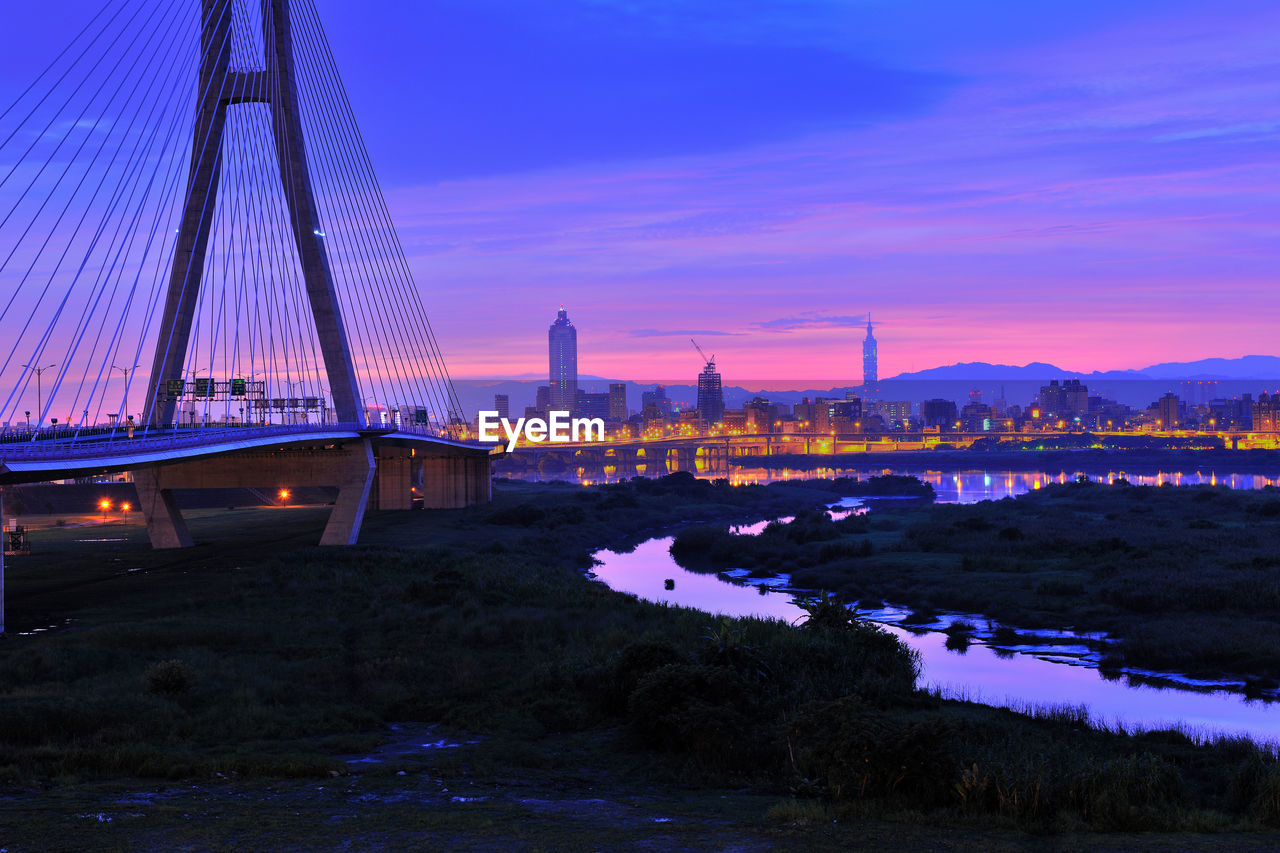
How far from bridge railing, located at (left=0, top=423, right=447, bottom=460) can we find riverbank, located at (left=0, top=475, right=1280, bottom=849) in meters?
5.16

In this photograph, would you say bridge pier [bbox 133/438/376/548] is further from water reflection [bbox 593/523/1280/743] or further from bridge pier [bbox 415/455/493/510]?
bridge pier [bbox 415/455/493/510]

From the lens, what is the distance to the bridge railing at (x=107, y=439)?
3197 centimetres

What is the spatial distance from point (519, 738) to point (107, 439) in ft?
71.3

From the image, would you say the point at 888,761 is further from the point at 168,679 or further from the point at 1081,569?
the point at 1081,569

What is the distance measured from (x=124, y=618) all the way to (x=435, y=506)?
63730 millimetres

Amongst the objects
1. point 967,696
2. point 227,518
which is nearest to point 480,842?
point 967,696

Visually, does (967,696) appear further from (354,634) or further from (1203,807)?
(354,634)

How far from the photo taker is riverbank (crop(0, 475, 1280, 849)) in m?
16.5

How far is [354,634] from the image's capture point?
34.3 meters

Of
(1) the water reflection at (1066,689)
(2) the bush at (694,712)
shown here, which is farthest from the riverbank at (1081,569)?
(2) the bush at (694,712)

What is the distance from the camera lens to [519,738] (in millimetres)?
23969

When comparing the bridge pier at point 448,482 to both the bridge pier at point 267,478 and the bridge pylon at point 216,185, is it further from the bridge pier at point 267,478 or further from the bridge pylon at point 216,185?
the bridge pylon at point 216,185

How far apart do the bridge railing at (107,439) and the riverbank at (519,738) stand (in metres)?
5.16

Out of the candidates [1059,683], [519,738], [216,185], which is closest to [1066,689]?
[1059,683]
